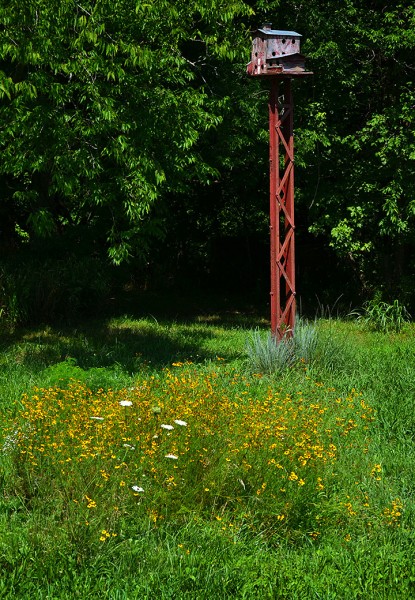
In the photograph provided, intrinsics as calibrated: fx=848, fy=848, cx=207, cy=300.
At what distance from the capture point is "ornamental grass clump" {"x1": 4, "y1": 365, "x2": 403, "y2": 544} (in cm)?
484

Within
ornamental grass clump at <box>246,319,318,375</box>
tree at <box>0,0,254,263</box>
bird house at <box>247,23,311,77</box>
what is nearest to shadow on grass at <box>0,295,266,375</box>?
ornamental grass clump at <box>246,319,318,375</box>

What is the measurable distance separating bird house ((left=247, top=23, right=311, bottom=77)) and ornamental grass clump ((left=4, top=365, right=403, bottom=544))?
4.68 meters

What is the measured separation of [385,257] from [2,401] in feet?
35.6

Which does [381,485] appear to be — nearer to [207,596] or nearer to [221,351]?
[207,596]

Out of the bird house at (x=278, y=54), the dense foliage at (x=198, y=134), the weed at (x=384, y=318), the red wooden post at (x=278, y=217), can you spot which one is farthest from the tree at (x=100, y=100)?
the weed at (x=384, y=318)

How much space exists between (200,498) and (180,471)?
198 mm

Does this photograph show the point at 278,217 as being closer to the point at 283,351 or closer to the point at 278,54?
the point at 283,351

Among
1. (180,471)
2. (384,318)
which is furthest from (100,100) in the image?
(384,318)

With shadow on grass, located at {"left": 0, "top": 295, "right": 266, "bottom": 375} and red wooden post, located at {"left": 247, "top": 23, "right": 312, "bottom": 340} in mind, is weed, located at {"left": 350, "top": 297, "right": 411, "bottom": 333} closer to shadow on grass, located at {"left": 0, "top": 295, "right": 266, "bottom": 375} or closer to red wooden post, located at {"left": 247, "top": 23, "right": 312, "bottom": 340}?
shadow on grass, located at {"left": 0, "top": 295, "right": 266, "bottom": 375}

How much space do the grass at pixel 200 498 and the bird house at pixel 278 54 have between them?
396 centimetres

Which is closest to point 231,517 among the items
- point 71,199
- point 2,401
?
point 2,401

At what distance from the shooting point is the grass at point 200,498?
422 cm

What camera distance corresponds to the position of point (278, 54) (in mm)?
9367

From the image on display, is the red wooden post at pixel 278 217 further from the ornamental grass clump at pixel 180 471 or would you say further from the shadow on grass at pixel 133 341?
the ornamental grass clump at pixel 180 471
